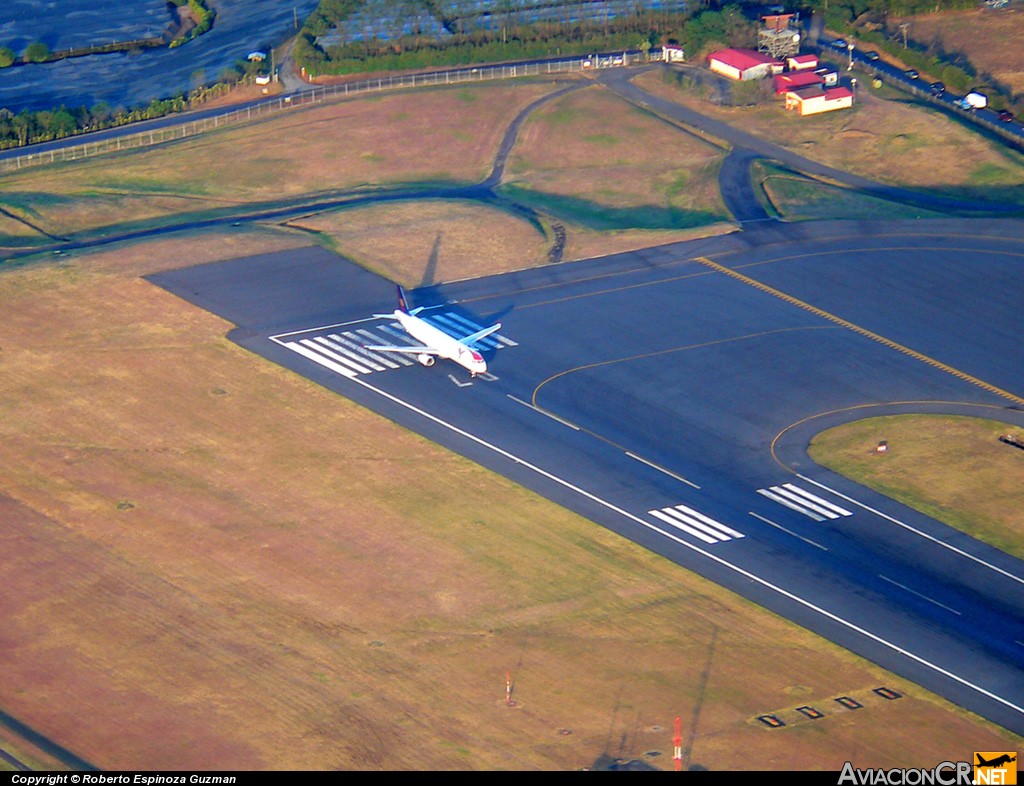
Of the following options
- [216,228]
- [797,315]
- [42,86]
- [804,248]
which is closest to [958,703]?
[797,315]

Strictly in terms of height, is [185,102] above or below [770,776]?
above

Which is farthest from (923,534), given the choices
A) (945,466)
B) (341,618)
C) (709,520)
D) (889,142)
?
(889,142)

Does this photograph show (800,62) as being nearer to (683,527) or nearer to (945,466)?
(945,466)

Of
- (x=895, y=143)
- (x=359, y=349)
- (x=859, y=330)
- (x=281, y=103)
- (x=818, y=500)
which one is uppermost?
(x=281, y=103)

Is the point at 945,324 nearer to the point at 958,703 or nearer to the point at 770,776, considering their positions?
the point at 958,703

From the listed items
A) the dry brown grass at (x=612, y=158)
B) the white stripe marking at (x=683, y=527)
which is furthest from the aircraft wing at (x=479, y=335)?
the dry brown grass at (x=612, y=158)

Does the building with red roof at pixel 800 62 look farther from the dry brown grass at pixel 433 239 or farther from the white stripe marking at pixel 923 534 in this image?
the white stripe marking at pixel 923 534
